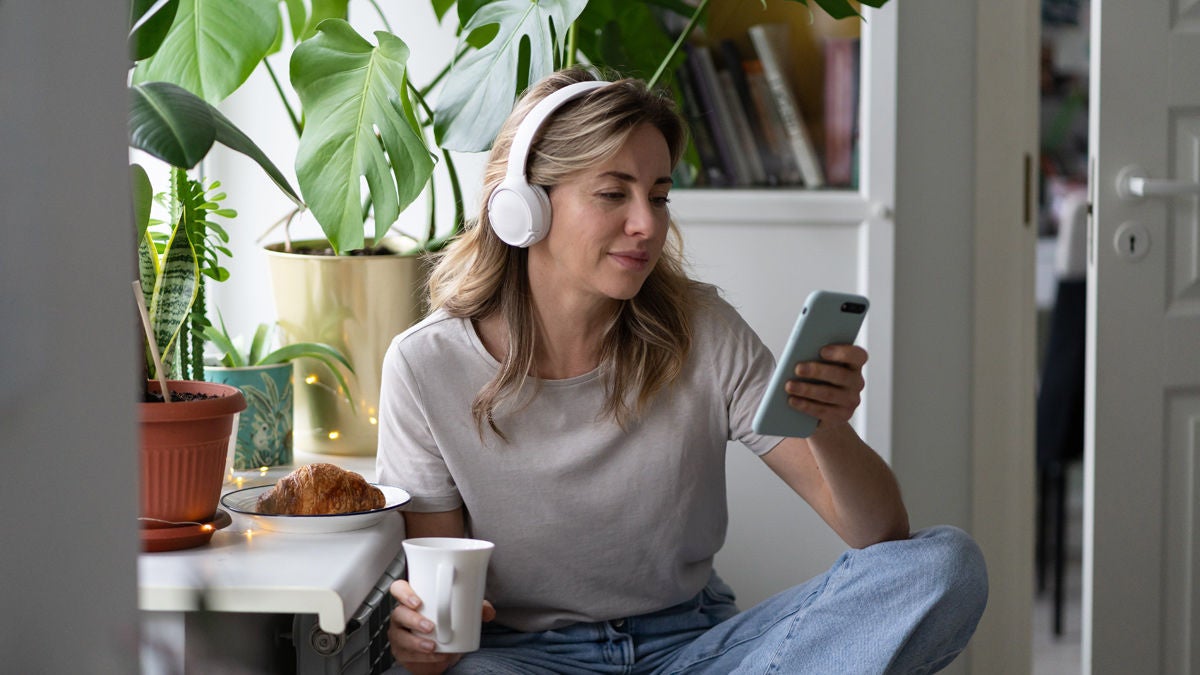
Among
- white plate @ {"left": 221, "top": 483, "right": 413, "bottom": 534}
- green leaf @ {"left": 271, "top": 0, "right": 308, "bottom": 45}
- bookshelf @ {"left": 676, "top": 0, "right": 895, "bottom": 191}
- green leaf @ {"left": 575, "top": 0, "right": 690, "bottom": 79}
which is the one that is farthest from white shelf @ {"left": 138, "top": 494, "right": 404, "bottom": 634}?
bookshelf @ {"left": 676, "top": 0, "right": 895, "bottom": 191}

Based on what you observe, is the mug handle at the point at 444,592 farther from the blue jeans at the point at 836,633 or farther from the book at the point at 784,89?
the book at the point at 784,89

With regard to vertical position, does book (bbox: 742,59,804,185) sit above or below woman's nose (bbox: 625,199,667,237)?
above

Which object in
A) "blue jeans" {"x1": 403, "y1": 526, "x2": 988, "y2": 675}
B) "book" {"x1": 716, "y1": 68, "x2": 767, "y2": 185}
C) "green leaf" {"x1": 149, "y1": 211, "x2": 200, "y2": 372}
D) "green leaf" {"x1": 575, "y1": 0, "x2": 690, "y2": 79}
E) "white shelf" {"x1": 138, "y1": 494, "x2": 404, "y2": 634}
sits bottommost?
"blue jeans" {"x1": 403, "y1": 526, "x2": 988, "y2": 675}

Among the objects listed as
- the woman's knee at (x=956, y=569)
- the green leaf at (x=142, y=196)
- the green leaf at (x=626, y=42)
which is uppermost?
the green leaf at (x=626, y=42)

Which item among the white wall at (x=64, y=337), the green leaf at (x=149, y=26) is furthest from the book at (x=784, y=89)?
the white wall at (x=64, y=337)

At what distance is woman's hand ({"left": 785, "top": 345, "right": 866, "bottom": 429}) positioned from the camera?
1123 millimetres

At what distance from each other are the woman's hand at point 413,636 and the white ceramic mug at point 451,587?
0.9 inches

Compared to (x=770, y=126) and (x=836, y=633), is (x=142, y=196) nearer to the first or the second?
(x=836, y=633)

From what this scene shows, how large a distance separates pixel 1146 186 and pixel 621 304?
0.92 m

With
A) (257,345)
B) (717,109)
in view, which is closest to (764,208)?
(717,109)

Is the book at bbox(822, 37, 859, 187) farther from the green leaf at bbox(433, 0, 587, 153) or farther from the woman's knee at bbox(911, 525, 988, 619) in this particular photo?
the woman's knee at bbox(911, 525, 988, 619)

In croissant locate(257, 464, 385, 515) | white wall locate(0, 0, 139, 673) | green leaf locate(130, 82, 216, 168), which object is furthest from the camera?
croissant locate(257, 464, 385, 515)

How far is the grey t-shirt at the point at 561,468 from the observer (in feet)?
4.49

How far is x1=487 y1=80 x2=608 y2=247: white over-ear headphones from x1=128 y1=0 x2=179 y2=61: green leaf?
0.42 metres
